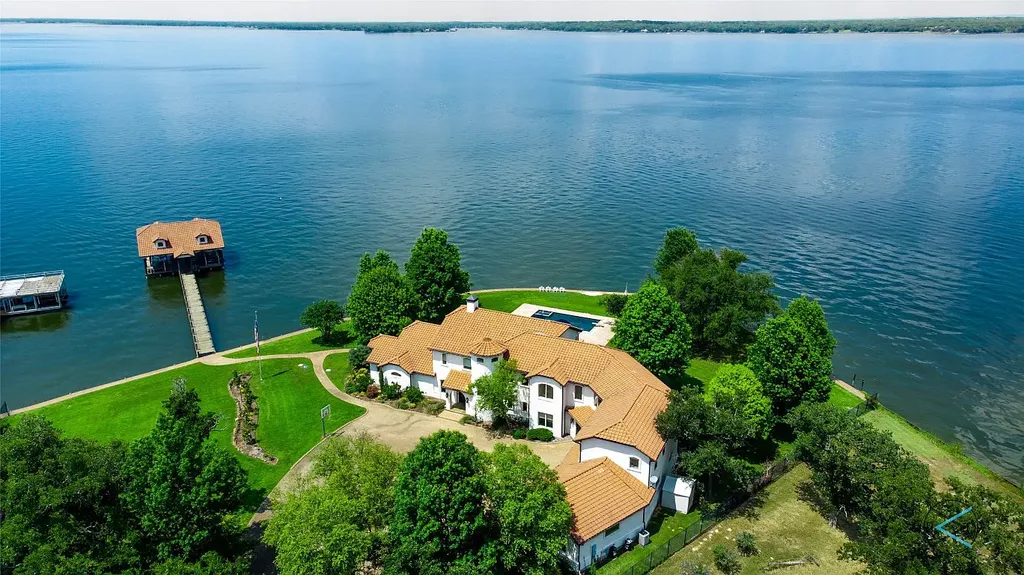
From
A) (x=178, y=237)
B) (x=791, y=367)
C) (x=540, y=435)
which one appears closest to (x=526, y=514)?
(x=540, y=435)

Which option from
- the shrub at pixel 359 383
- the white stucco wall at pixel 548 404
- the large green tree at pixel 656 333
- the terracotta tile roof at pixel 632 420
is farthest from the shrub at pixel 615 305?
the shrub at pixel 359 383

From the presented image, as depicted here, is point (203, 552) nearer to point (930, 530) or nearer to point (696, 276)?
point (930, 530)

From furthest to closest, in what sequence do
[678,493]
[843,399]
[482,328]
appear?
[843,399]
[482,328]
[678,493]

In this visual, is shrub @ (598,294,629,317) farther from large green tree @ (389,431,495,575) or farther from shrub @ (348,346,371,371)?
large green tree @ (389,431,495,575)

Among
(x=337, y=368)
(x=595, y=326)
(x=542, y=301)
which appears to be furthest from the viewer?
(x=542, y=301)

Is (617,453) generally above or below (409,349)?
below

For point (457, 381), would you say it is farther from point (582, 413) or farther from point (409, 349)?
point (582, 413)

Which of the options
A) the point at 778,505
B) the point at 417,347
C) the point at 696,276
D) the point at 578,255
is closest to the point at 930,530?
the point at 778,505
